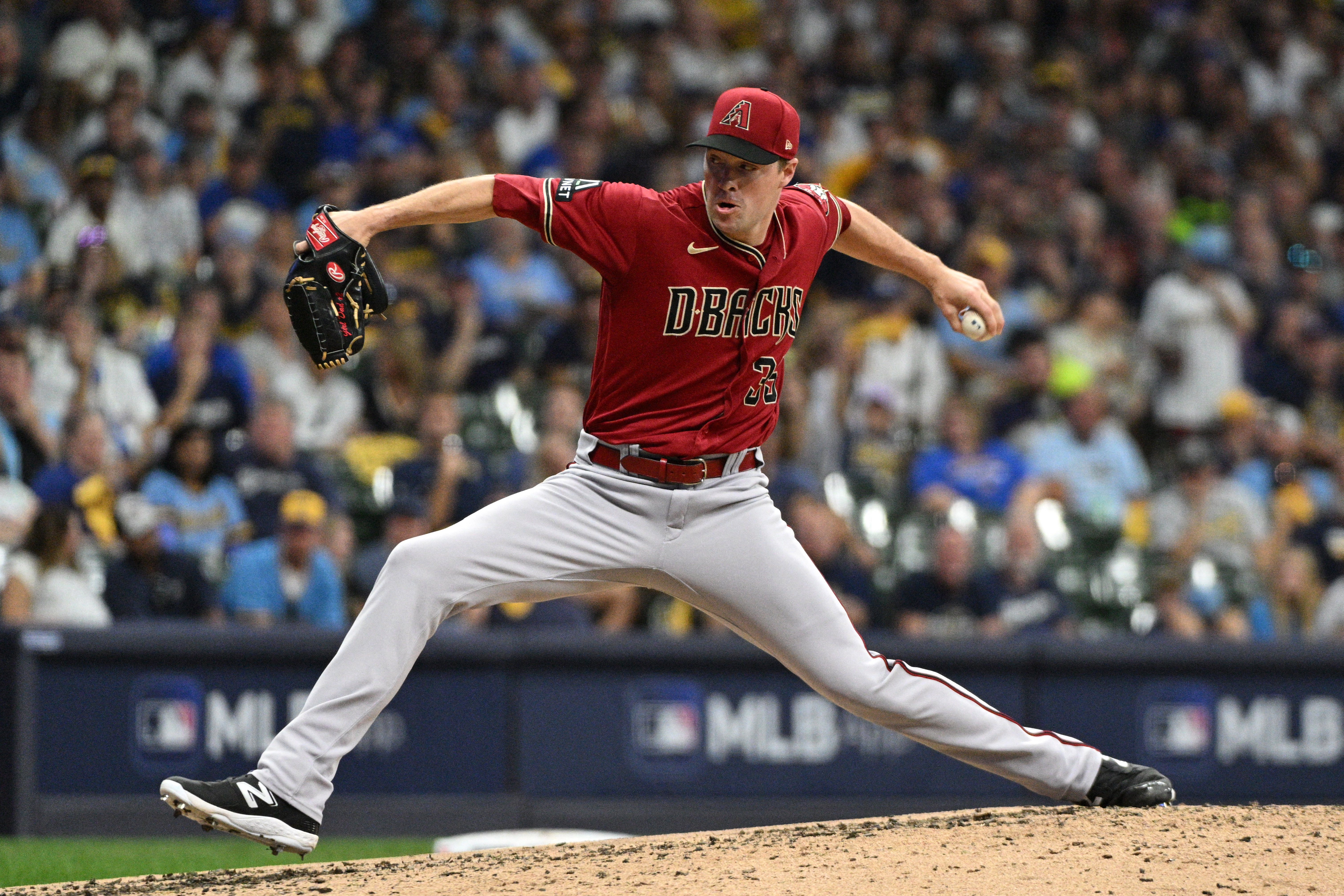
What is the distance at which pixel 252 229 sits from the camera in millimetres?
9844

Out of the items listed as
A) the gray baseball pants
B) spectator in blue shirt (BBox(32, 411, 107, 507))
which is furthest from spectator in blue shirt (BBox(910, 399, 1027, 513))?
the gray baseball pants

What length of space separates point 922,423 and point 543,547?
5996 mm

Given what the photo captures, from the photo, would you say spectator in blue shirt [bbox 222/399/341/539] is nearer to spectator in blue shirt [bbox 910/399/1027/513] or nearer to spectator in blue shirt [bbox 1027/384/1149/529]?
spectator in blue shirt [bbox 910/399/1027/513]

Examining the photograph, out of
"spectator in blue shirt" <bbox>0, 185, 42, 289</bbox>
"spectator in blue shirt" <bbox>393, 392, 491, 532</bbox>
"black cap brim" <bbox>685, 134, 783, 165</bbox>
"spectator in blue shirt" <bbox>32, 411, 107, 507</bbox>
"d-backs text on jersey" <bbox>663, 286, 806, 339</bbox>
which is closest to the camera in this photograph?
"black cap brim" <bbox>685, 134, 783, 165</bbox>

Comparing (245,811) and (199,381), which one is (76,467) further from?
(245,811)

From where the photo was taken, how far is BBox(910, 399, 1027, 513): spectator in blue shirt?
9.45 m

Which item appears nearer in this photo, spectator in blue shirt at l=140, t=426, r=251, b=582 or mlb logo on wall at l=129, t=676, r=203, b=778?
mlb logo on wall at l=129, t=676, r=203, b=778

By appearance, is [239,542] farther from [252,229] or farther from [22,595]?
[252,229]

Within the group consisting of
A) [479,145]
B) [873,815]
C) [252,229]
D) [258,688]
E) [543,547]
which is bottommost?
[873,815]

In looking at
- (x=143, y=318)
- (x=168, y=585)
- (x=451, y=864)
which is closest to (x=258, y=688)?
(x=168, y=585)

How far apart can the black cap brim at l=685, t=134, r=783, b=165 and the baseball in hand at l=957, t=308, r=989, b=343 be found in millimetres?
821

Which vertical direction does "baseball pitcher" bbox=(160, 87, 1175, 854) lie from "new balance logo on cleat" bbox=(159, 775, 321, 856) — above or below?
above

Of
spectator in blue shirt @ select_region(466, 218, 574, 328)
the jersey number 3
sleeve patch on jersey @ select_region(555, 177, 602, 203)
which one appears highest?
spectator in blue shirt @ select_region(466, 218, 574, 328)

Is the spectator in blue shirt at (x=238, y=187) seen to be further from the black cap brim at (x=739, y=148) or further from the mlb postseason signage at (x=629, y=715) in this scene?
the black cap brim at (x=739, y=148)
